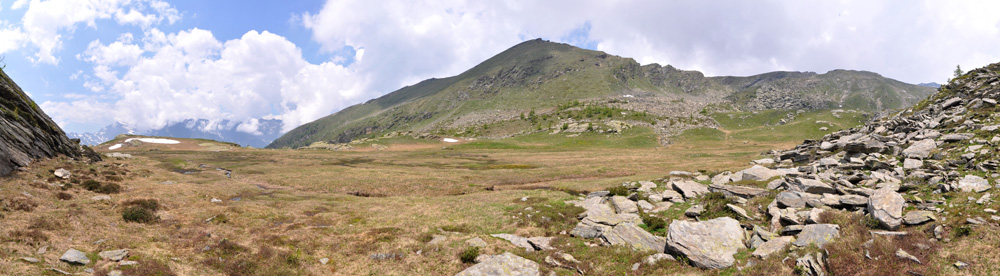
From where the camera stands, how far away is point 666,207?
2584cm

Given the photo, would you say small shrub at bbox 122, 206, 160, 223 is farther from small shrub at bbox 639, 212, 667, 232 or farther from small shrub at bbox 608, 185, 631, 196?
small shrub at bbox 608, 185, 631, 196

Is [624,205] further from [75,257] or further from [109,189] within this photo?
[109,189]

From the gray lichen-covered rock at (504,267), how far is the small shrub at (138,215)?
77.9ft

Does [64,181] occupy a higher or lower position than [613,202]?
higher

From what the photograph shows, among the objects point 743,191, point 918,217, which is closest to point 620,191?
point 743,191

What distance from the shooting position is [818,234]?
50.3ft

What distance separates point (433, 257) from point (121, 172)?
43345mm

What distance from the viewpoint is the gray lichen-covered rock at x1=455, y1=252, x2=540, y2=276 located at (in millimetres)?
16297

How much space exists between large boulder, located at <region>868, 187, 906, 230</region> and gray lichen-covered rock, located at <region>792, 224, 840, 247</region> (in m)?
1.60

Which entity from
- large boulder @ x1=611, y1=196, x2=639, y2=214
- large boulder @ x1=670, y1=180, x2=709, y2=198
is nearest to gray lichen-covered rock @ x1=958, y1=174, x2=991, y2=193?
large boulder @ x1=670, y1=180, x2=709, y2=198

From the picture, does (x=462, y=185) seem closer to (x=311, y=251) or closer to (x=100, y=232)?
(x=311, y=251)

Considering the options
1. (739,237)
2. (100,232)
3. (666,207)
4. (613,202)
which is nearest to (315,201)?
(100,232)

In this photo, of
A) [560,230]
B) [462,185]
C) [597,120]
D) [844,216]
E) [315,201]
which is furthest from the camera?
[597,120]

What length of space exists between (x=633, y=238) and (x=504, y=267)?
7730 millimetres
